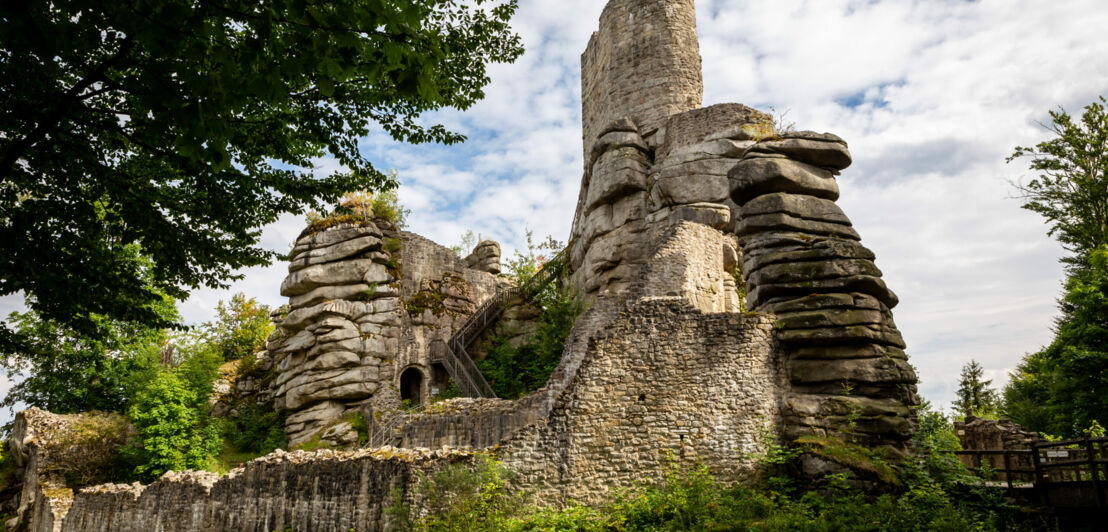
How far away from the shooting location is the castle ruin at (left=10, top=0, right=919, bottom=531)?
11164 mm

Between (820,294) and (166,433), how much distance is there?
1882cm

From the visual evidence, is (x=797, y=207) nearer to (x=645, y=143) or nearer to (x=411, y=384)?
(x=645, y=143)

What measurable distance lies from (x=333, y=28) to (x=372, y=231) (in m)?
19.2

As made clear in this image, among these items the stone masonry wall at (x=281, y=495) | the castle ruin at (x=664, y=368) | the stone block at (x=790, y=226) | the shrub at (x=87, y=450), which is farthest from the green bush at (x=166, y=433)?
the stone block at (x=790, y=226)

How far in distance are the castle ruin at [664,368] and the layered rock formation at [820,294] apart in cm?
3

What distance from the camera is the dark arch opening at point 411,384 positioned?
23.9 metres

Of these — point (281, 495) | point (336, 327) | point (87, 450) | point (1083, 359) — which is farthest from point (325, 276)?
point (1083, 359)

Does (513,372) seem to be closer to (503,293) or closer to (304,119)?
(503,293)

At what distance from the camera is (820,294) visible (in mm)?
12062

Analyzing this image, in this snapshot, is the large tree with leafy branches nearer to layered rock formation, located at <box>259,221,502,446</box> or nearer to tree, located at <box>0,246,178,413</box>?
layered rock formation, located at <box>259,221,502,446</box>

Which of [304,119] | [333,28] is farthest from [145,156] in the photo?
[333,28]

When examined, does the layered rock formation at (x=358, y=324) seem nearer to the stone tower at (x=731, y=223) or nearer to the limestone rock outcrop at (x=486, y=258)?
the limestone rock outcrop at (x=486, y=258)

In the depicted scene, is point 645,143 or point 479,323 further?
point 479,323

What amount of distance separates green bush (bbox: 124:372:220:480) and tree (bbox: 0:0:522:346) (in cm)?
1094
